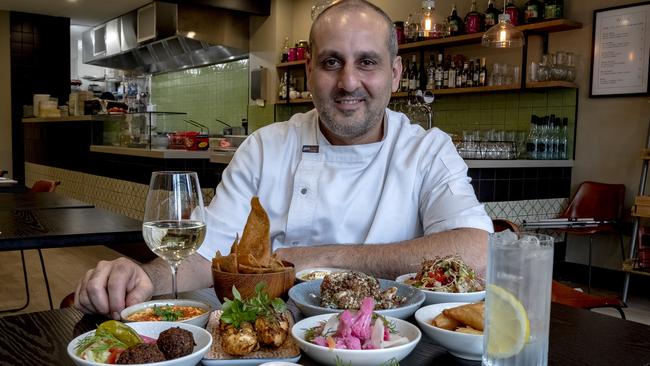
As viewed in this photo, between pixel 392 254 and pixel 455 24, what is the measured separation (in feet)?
15.6

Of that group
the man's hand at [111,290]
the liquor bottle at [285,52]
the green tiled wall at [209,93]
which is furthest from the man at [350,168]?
the green tiled wall at [209,93]

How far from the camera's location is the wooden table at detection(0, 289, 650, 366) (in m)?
0.90

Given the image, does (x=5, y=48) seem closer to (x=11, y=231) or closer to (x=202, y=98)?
(x=202, y=98)

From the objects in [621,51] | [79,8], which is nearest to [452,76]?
[621,51]

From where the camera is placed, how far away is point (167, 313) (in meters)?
1.02

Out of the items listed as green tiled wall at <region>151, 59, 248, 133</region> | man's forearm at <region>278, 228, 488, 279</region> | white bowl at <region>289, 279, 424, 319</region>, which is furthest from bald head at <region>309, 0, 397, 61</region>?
green tiled wall at <region>151, 59, 248, 133</region>

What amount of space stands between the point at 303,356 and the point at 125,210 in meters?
5.71

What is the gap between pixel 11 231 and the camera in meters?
2.25

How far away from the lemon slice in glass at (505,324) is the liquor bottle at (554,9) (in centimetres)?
486

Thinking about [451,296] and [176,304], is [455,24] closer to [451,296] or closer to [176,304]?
[451,296]

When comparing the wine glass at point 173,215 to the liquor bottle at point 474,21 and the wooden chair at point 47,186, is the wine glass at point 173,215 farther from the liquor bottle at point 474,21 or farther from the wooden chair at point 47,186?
the liquor bottle at point 474,21

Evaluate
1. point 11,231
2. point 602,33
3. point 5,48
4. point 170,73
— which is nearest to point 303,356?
point 11,231

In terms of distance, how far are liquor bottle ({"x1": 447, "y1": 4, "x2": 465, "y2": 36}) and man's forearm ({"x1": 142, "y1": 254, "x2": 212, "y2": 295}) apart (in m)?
4.82

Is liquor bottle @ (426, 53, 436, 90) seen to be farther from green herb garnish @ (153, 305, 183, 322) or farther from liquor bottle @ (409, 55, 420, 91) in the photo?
green herb garnish @ (153, 305, 183, 322)
